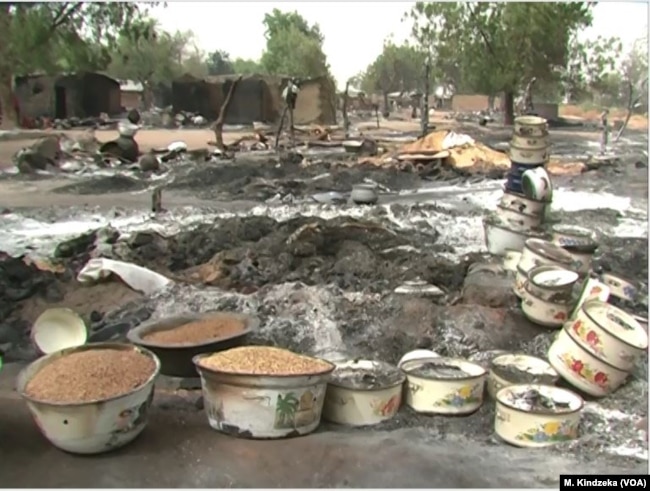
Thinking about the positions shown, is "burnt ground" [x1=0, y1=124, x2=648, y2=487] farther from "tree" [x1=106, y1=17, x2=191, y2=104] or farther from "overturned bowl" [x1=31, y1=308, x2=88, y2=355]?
"tree" [x1=106, y1=17, x2=191, y2=104]

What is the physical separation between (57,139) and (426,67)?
22.0ft

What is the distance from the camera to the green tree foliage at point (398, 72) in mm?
13297

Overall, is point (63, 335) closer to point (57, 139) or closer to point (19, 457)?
point (19, 457)

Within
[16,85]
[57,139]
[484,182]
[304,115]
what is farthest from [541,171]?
[304,115]

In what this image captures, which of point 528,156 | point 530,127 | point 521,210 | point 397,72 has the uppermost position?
point 397,72

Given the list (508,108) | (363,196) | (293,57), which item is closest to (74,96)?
(293,57)

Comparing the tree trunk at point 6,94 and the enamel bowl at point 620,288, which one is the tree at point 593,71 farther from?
the tree trunk at point 6,94

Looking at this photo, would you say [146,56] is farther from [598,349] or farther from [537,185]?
[598,349]

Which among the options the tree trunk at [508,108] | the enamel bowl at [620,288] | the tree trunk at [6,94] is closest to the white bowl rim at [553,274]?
the enamel bowl at [620,288]

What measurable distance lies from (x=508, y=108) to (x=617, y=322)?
1280cm

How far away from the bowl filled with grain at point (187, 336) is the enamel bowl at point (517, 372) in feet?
4.30

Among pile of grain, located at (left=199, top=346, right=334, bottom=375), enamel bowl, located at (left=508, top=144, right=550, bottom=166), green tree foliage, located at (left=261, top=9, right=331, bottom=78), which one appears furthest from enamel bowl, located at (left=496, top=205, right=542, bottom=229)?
green tree foliage, located at (left=261, top=9, right=331, bottom=78)

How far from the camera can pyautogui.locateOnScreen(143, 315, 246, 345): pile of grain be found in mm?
4188

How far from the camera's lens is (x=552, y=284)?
15.0 ft
